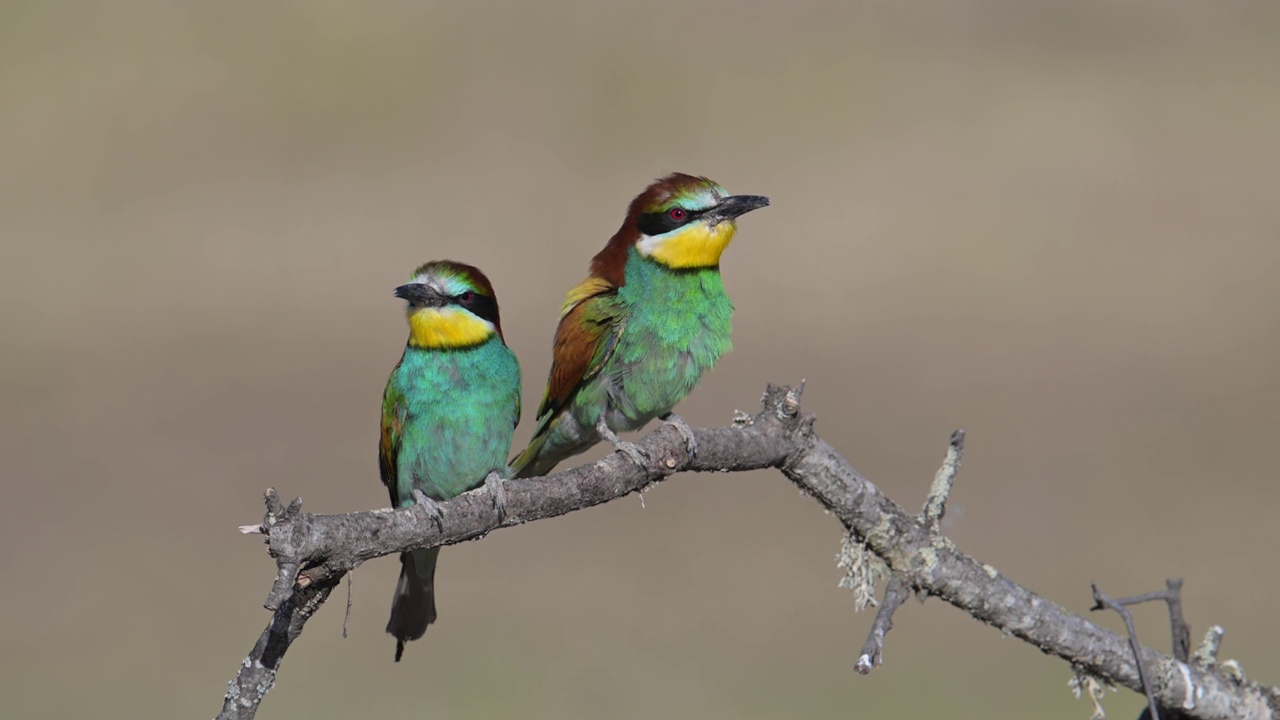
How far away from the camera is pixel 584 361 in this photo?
3.40 metres

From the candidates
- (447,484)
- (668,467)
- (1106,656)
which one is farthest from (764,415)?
A: (447,484)

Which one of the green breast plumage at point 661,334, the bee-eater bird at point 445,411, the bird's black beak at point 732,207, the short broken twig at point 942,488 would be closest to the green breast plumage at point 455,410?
the bee-eater bird at point 445,411

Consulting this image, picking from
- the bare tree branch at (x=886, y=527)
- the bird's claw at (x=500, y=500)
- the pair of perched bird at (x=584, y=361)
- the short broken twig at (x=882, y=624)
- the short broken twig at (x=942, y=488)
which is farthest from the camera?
the pair of perched bird at (x=584, y=361)

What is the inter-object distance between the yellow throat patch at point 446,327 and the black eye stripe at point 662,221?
407 mm

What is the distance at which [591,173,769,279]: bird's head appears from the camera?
328 cm

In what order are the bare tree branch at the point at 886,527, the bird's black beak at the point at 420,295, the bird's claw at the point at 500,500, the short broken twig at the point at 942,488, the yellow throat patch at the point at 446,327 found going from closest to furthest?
the bird's claw at the point at 500,500 → the bare tree branch at the point at 886,527 → the short broken twig at the point at 942,488 → the bird's black beak at the point at 420,295 → the yellow throat patch at the point at 446,327

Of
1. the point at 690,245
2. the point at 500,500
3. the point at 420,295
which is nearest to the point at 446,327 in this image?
the point at 420,295

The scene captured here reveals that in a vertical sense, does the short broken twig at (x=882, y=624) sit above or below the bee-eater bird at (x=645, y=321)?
below

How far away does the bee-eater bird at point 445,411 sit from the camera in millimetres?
3264

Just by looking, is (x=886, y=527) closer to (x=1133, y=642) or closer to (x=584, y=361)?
(x=1133, y=642)

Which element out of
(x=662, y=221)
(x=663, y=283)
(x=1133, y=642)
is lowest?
(x=1133, y=642)

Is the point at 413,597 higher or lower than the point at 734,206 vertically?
lower

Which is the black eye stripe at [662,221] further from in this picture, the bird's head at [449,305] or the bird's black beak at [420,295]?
the bird's black beak at [420,295]

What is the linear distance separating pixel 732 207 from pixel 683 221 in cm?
12
